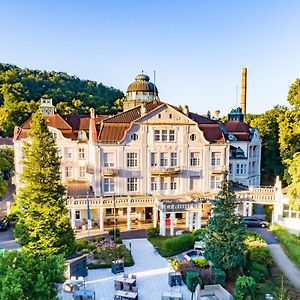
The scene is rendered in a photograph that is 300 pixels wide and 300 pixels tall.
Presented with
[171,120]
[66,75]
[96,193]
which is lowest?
[96,193]

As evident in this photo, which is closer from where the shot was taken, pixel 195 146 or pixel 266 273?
pixel 266 273

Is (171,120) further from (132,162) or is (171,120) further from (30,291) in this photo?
(30,291)

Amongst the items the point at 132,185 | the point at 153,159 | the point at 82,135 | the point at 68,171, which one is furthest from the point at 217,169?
the point at 68,171

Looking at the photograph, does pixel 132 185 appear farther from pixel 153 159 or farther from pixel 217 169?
pixel 217 169

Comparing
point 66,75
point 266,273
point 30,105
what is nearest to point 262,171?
point 266,273

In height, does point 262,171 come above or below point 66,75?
below

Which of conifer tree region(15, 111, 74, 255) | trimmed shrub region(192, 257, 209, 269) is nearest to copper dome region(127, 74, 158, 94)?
→ conifer tree region(15, 111, 74, 255)

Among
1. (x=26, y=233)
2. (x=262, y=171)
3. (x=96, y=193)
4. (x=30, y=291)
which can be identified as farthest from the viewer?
(x=262, y=171)

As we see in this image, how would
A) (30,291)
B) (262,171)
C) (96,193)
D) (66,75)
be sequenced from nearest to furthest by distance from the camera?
(30,291) < (96,193) < (262,171) < (66,75)
